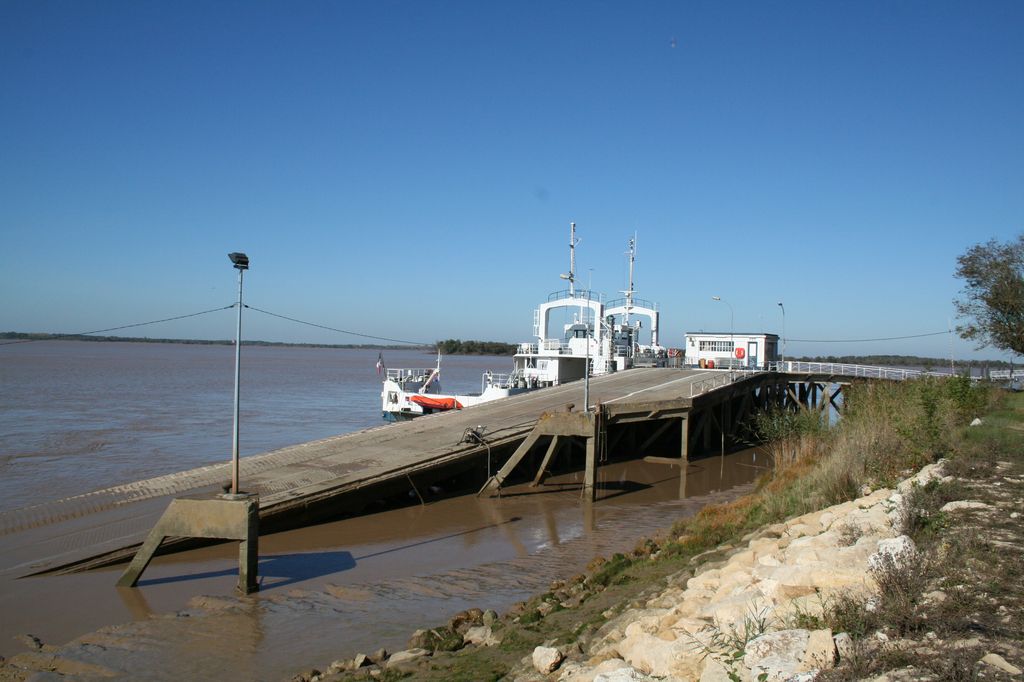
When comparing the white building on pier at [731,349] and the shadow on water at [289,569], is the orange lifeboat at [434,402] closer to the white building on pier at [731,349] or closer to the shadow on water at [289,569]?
the white building on pier at [731,349]

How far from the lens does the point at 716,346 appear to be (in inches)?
1790

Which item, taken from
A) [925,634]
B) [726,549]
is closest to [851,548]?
[925,634]

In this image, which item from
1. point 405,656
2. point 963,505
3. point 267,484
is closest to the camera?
point 405,656

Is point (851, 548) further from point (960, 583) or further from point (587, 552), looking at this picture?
point (587, 552)

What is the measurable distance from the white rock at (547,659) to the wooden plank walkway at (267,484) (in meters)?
8.84

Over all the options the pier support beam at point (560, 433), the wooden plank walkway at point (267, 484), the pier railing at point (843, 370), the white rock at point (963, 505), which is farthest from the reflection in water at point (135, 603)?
the pier railing at point (843, 370)

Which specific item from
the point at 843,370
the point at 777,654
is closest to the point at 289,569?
the point at 777,654

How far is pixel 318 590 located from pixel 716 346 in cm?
3752

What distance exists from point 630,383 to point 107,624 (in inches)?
1003

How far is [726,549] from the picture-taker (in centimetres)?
1032

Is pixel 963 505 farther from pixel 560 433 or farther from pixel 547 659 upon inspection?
pixel 560 433

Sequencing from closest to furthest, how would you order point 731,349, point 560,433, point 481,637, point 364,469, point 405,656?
point 405,656 < point 481,637 < point 364,469 < point 560,433 < point 731,349

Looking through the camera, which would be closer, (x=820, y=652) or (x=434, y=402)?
(x=820, y=652)

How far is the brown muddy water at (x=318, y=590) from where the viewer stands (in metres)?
9.02
